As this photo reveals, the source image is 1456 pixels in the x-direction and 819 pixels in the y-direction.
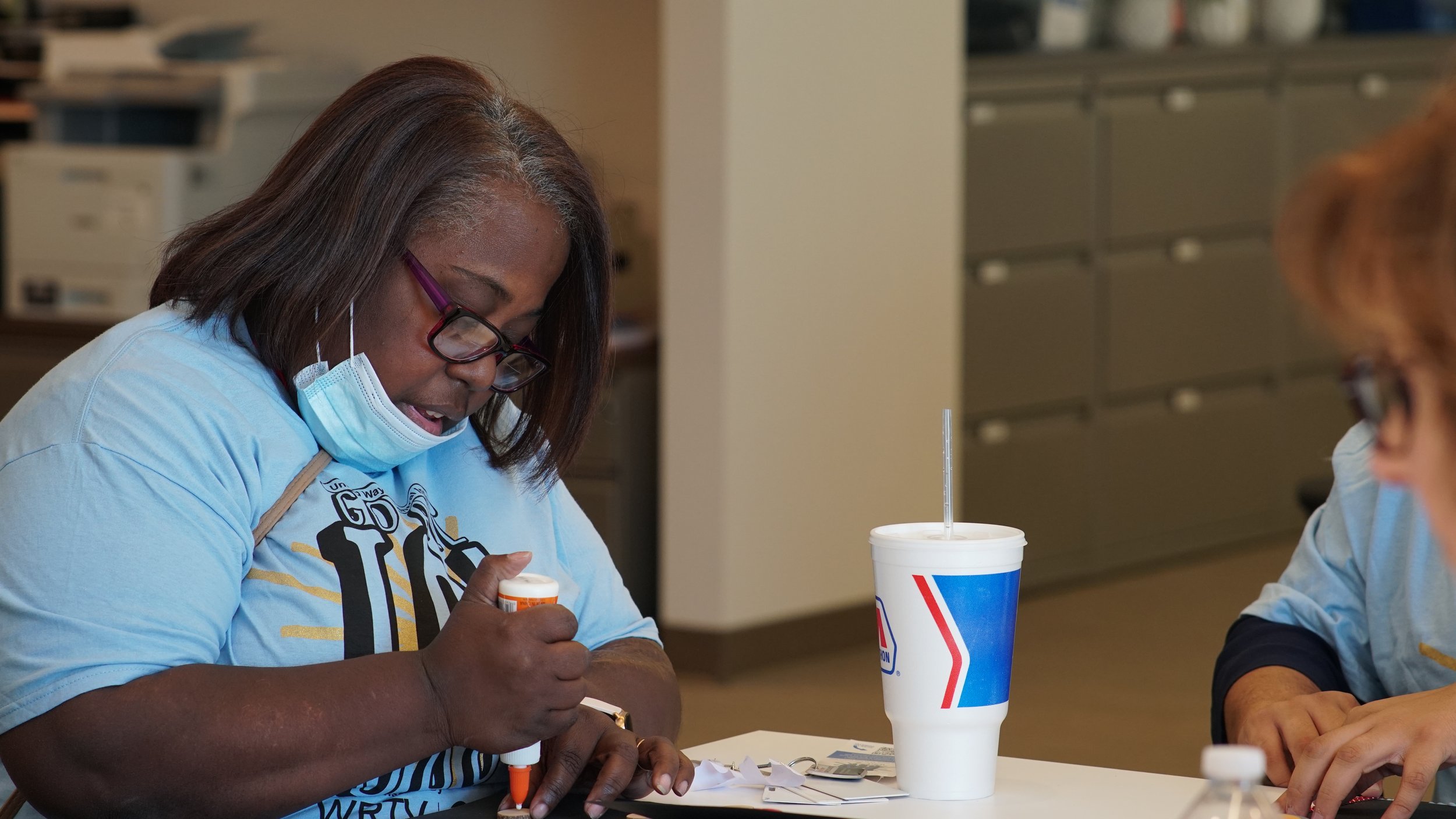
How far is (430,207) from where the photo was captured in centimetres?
141

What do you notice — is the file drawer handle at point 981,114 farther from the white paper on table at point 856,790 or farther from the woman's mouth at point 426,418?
the white paper on table at point 856,790

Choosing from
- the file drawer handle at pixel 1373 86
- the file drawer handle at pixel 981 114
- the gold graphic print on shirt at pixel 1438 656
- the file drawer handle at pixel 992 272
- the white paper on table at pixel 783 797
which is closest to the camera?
the white paper on table at pixel 783 797

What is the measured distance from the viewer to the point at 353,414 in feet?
4.56

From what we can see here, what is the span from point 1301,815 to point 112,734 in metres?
0.80

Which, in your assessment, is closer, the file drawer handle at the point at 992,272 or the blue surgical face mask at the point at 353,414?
the blue surgical face mask at the point at 353,414

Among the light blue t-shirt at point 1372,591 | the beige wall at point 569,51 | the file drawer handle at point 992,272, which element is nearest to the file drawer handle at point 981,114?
the file drawer handle at point 992,272

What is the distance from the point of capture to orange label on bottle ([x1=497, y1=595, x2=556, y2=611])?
1240 mm

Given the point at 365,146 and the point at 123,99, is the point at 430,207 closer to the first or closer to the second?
the point at 365,146

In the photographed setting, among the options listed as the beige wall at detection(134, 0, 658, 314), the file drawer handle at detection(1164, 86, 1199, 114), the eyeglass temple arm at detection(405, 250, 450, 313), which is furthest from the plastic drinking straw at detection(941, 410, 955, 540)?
the file drawer handle at detection(1164, 86, 1199, 114)

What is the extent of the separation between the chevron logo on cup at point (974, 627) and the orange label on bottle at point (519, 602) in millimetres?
251

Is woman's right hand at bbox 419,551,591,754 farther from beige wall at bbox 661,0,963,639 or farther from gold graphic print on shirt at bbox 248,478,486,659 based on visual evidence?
beige wall at bbox 661,0,963,639

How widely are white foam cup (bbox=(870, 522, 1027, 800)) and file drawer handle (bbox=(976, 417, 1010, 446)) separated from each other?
3.61 m

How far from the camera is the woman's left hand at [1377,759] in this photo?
1260 mm

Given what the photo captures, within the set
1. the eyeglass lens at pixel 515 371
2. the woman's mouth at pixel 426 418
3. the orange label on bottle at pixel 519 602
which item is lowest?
the orange label on bottle at pixel 519 602
